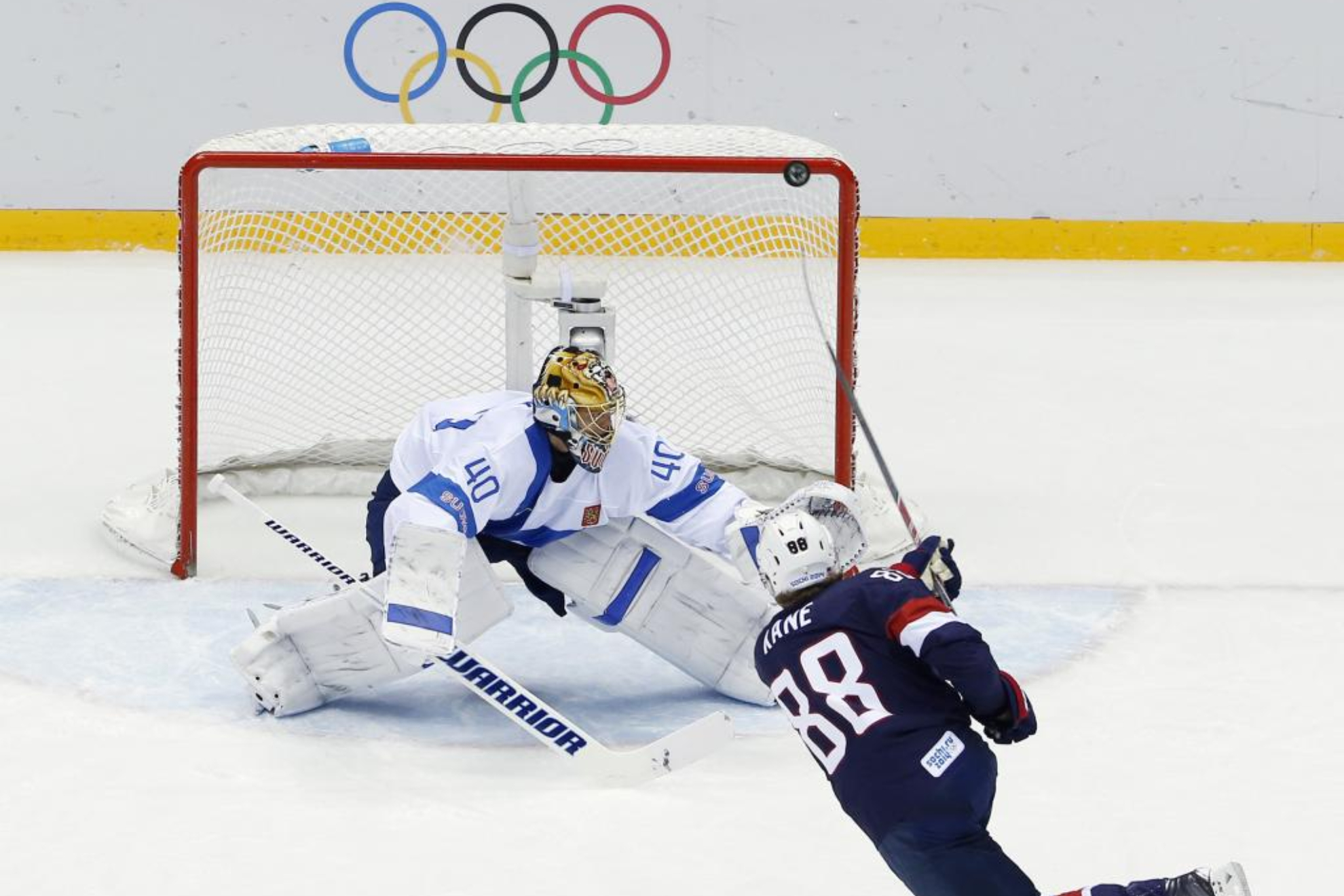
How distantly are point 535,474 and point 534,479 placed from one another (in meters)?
0.01

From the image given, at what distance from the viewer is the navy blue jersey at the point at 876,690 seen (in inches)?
111

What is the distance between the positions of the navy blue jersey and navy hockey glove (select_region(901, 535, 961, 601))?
12 centimetres

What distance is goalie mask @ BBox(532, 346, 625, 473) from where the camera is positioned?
12.6ft

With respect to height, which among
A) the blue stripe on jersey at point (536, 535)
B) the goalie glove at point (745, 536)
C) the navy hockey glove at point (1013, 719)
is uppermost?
the navy hockey glove at point (1013, 719)

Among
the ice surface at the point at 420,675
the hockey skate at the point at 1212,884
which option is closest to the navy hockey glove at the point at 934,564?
the hockey skate at the point at 1212,884

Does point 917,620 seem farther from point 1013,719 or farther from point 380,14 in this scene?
point 380,14

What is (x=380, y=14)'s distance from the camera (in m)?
8.98

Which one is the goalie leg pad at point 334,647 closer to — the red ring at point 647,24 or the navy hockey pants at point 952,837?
the navy hockey pants at point 952,837

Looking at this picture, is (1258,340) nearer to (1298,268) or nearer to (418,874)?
(1298,268)

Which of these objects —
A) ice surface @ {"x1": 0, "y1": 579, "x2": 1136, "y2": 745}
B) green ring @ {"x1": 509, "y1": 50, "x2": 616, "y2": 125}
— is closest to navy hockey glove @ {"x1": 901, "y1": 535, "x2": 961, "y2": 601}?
ice surface @ {"x1": 0, "y1": 579, "x2": 1136, "y2": 745}

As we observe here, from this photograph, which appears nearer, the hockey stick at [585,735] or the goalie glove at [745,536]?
the hockey stick at [585,735]


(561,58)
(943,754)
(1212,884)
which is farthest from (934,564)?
(561,58)

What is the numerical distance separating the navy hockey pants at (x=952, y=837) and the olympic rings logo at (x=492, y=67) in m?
6.40

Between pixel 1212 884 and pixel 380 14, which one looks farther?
pixel 380 14
